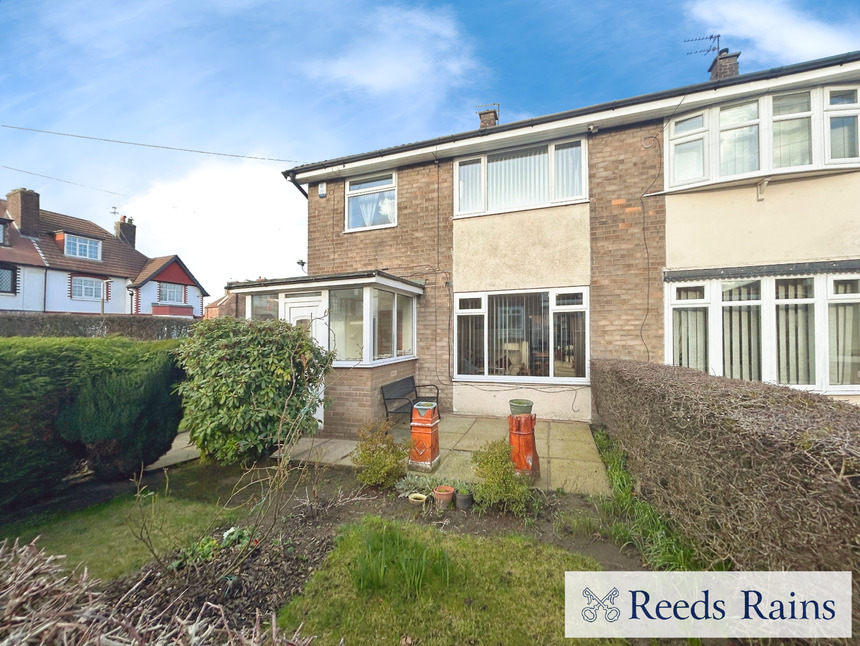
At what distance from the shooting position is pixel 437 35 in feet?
22.9

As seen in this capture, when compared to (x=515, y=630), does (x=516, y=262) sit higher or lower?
higher

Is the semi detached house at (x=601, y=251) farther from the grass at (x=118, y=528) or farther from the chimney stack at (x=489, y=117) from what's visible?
the grass at (x=118, y=528)

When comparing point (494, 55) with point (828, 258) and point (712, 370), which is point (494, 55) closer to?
point (828, 258)

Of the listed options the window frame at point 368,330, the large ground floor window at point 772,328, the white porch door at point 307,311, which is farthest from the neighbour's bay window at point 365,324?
the large ground floor window at point 772,328

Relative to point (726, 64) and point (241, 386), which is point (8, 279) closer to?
point (241, 386)

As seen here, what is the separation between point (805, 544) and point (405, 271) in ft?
25.2

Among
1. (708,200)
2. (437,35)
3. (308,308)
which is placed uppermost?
(437,35)

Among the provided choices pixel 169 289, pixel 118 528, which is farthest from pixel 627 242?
pixel 169 289

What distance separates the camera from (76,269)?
2264cm

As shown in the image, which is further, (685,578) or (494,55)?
(494,55)

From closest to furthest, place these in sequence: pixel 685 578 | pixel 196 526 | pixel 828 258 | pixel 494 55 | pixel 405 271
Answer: pixel 685 578 < pixel 196 526 < pixel 828 258 < pixel 494 55 < pixel 405 271

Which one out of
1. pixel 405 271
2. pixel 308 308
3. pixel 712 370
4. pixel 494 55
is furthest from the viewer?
pixel 405 271

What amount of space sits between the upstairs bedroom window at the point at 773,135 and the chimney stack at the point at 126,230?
36062 millimetres

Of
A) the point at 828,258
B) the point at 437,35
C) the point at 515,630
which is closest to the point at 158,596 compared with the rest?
the point at 515,630
